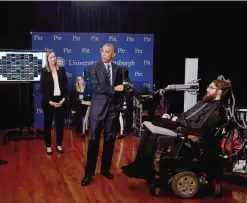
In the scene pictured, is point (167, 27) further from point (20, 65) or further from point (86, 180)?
point (86, 180)

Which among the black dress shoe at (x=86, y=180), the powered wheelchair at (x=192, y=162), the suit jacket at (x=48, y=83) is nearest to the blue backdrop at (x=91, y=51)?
the suit jacket at (x=48, y=83)

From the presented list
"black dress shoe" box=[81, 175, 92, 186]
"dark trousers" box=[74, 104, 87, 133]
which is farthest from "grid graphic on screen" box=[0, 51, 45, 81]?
"black dress shoe" box=[81, 175, 92, 186]

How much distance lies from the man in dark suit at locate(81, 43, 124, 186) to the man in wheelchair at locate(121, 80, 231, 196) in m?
0.43

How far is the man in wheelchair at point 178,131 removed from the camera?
3.57m

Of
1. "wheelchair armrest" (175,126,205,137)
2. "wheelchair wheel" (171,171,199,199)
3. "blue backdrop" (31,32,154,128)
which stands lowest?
"wheelchair wheel" (171,171,199,199)

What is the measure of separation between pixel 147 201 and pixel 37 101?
386 centimetres

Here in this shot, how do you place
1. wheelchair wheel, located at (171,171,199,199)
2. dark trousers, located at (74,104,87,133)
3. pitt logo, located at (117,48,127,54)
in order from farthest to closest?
pitt logo, located at (117,48,127,54) < dark trousers, located at (74,104,87,133) < wheelchair wheel, located at (171,171,199,199)

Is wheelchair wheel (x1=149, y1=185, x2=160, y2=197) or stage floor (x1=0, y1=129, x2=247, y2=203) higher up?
wheelchair wheel (x1=149, y1=185, x2=160, y2=197)

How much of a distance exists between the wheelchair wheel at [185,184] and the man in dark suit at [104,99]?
893 millimetres

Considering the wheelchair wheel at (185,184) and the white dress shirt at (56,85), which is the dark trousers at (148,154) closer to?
the wheelchair wheel at (185,184)

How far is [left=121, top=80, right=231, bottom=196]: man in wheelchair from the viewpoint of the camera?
3.57 m

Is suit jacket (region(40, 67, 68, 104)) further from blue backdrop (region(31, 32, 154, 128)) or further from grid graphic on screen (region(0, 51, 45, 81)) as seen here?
blue backdrop (region(31, 32, 154, 128))

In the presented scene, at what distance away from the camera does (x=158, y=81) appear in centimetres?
788

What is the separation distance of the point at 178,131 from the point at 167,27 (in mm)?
4499
